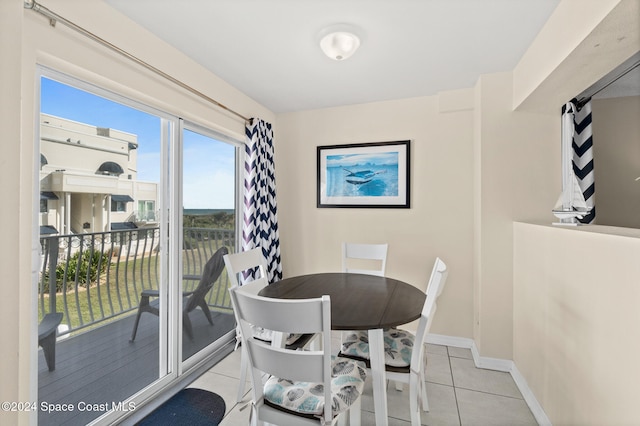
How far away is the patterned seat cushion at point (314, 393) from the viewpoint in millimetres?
1207

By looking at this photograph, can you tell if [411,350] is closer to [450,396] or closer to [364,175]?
[450,396]

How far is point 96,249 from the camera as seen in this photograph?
5.74ft

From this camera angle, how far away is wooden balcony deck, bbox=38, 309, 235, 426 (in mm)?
1546

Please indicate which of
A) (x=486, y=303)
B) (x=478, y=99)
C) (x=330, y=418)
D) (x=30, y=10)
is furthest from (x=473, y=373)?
(x=30, y=10)

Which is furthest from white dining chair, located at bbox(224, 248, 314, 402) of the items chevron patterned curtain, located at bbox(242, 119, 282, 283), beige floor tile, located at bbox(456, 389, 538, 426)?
beige floor tile, located at bbox(456, 389, 538, 426)


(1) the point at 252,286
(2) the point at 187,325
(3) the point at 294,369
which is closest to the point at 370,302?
(3) the point at 294,369

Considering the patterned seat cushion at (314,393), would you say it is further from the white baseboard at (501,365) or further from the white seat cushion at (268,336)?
the white baseboard at (501,365)

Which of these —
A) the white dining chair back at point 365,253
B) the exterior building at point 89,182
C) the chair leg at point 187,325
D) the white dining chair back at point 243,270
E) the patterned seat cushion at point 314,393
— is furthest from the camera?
the white dining chair back at point 365,253

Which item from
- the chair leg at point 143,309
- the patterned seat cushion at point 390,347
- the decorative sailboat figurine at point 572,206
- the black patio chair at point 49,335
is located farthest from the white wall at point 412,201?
the black patio chair at point 49,335

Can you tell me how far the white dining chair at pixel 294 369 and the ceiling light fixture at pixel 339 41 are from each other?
1668mm

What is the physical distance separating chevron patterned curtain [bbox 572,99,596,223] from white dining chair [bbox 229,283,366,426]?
2368 millimetres

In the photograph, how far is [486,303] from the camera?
7.91 feet

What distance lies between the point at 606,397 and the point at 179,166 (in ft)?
9.36

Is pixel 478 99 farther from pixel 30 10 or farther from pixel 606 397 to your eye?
pixel 30 10
